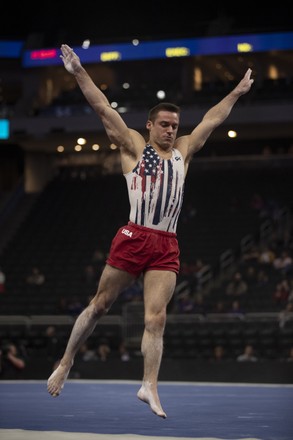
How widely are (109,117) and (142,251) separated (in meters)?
1.11

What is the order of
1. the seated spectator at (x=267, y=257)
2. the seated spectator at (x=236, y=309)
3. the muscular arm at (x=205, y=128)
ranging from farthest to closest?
the seated spectator at (x=267, y=257) → the seated spectator at (x=236, y=309) → the muscular arm at (x=205, y=128)

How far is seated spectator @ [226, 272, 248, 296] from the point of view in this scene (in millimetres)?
25625

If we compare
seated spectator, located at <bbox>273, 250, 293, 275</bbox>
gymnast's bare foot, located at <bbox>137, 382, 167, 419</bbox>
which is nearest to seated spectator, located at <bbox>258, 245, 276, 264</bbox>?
seated spectator, located at <bbox>273, 250, 293, 275</bbox>

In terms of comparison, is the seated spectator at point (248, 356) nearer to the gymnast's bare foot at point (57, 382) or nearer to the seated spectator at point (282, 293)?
the seated spectator at point (282, 293)

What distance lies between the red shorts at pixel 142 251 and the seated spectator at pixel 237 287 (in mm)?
17826

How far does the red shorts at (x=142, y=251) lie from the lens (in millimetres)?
7836

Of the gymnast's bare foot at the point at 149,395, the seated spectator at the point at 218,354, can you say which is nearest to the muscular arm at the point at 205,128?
the gymnast's bare foot at the point at 149,395

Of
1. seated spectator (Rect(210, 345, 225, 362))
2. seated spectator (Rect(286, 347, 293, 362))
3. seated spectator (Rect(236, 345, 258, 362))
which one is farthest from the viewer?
seated spectator (Rect(210, 345, 225, 362))

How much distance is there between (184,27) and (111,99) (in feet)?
14.4

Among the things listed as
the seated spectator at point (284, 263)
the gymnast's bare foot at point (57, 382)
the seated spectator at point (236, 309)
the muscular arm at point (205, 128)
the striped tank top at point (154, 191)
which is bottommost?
the seated spectator at point (236, 309)

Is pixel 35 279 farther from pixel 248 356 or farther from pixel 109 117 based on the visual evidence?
pixel 109 117

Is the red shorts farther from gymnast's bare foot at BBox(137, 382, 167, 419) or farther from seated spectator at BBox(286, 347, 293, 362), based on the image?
seated spectator at BBox(286, 347, 293, 362)

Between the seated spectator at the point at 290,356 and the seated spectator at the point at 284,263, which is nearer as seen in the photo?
the seated spectator at the point at 290,356

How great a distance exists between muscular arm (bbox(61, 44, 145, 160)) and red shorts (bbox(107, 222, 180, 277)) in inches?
25.1
